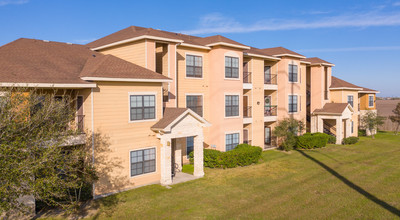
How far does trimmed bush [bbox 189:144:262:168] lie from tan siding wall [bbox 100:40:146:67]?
8187mm

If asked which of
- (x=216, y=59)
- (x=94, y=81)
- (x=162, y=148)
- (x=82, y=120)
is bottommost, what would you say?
(x=162, y=148)

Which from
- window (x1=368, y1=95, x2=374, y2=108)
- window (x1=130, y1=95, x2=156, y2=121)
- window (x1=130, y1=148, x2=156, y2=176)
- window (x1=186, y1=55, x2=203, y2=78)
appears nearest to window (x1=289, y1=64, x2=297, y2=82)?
window (x1=186, y1=55, x2=203, y2=78)

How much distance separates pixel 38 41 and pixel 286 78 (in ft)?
75.3

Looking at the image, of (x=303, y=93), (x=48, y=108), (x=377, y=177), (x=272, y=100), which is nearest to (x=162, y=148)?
(x=48, y=108)

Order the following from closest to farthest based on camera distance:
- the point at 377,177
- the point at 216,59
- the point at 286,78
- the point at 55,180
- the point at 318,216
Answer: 1. the point at 55,180
2. the point at 318,216
3. the point at 377,177
4. the point at 216,59
5. the point at 286,78

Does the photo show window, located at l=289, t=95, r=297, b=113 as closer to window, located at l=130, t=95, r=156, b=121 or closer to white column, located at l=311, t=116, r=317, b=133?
white column, located at l=311, t=116, r=317, b=133

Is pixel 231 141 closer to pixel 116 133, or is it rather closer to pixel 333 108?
pixel 116 133

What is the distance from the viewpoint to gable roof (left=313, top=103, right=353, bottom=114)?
112 ft

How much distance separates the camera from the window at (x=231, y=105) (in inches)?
993

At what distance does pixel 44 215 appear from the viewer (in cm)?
1339

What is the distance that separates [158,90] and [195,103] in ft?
21.0

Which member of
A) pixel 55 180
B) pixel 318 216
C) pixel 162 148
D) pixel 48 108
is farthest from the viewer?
pixel 162 148

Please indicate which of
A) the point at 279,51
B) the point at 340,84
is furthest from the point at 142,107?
the point at 340,84

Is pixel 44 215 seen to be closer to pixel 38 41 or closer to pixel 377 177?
pixel 38 41
